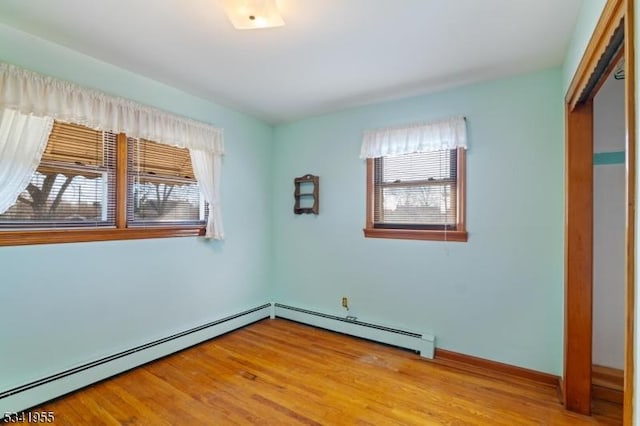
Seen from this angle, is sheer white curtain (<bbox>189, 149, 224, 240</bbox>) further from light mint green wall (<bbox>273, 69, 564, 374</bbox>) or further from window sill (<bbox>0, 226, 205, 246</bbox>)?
light mint green wall (<bbox>273, 69, 564, 374</bbox>)

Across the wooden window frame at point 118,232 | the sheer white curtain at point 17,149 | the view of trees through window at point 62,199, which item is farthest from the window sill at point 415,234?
the sheer white curtain at point 17,149

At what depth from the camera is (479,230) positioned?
2727 millimetres

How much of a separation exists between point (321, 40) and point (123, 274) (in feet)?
7.70

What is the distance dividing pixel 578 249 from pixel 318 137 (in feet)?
8.51

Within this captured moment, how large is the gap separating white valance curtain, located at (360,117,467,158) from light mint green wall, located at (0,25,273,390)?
4.74 ft

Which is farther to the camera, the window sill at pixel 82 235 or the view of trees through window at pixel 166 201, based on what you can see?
the view of trees through window at pixel 166 201

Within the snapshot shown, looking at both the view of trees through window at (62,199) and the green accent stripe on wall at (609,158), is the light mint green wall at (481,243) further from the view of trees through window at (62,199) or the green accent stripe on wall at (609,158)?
the view of trees through window at (62,199)

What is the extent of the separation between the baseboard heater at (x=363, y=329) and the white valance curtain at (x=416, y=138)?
1.71 m

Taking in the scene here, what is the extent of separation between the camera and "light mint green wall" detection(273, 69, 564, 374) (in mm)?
2461

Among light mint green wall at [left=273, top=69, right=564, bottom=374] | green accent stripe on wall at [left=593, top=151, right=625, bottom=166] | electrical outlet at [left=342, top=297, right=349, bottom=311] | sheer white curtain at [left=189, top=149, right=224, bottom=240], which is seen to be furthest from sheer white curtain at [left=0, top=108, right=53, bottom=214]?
green accent stripe on wall at [left=593, top=151, right=625, bottom=166]

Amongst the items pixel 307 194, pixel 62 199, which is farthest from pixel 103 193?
pixel 307 194

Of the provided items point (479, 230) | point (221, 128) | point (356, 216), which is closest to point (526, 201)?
point (479, 230)

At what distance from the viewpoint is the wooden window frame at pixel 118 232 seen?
2.08 meters

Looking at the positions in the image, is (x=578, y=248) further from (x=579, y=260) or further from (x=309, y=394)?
(x=309, y=394)
